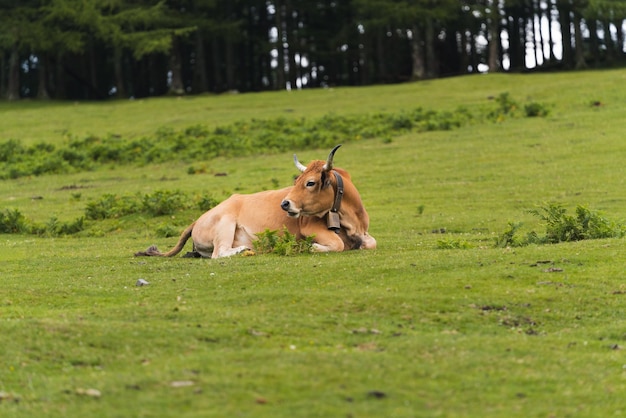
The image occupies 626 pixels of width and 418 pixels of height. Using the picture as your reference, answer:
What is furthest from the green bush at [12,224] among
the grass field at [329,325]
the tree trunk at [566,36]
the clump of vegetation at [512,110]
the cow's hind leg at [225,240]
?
the tree trunk at [566,36]

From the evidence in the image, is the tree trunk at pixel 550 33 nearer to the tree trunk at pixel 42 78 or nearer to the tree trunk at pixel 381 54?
the tree trunk at pixel 381 54

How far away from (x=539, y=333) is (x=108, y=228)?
1253cm

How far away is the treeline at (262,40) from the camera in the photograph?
5678cm

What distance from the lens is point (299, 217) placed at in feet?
47.6

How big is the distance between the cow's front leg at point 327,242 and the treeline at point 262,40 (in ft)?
138

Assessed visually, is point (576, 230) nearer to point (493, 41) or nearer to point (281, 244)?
point (281, 244)

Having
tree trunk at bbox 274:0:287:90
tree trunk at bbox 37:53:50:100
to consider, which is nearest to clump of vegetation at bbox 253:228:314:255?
tree trunk at bbox 274:0:287:90

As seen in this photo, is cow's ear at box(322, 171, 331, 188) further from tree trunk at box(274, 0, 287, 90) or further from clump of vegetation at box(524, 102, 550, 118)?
tree trunk at box(274, 0, 287, 90)

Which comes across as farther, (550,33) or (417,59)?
(550,33)

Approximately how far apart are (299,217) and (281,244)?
1.03 m

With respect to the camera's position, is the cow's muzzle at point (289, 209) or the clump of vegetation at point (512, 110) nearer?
the cow's muzzle at point (289, 209)

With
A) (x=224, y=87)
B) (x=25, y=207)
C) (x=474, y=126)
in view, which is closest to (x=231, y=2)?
(x=224, y=87)

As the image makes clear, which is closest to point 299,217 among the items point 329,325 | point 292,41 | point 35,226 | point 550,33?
point 329,325

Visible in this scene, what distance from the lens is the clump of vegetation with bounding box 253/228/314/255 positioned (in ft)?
44.3
